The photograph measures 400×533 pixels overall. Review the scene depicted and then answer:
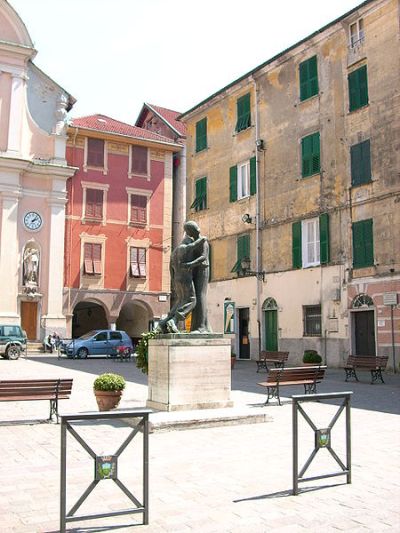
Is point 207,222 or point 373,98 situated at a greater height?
point 373,98

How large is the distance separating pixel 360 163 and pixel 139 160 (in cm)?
2190

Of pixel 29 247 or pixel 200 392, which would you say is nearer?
pixel 200 392

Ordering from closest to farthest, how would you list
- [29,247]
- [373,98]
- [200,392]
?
[200,392] → [373,98] → [29,247]

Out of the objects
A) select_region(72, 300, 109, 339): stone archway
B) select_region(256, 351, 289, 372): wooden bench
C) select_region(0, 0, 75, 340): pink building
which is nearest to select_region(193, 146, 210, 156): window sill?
select_region(0, 0, 75, 340): pink building

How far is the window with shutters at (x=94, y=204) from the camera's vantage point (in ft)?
A: 128

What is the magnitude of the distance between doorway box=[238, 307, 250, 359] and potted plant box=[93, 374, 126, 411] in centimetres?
1657

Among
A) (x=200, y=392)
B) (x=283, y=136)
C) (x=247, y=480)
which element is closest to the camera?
(x=247, y=480)

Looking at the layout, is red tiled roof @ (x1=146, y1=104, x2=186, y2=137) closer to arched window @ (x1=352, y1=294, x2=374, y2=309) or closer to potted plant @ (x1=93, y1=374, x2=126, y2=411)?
arched window @ (x1=352, y1=294, x2=374, y2=309)

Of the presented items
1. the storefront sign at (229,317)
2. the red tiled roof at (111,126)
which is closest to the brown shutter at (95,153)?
the red tiled roof at (111,126)

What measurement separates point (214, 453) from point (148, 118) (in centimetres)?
4230

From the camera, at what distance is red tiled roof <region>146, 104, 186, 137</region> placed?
45.0 metres

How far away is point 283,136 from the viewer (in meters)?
25.7

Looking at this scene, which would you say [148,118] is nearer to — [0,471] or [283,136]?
[283,136]

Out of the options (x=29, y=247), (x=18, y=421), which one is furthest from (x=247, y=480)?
(x=29, y=247)
